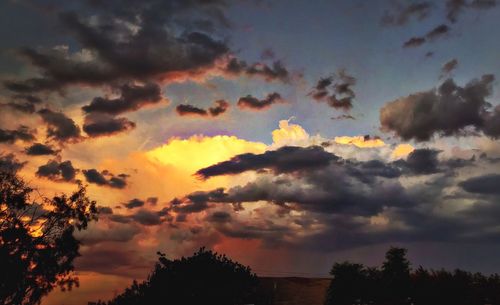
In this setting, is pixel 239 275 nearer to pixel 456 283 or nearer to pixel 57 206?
pixel 57 206

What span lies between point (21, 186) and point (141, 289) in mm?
15485

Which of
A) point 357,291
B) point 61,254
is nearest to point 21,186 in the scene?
point 61,254

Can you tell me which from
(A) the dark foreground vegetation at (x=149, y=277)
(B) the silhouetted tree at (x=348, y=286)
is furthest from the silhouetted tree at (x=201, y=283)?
(B) the silhouetted tree at (x=348, y=286)

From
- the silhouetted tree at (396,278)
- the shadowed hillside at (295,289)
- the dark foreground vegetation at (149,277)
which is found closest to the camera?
the dark foreground vegetation at (149,277)

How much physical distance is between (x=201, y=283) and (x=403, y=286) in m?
27.8

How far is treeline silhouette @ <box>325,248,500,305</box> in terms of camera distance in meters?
53.5

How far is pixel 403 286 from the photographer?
60.4 metres

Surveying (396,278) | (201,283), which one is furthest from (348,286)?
(201,283)

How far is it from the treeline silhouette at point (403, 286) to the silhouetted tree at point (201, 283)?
859 inches

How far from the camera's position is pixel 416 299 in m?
57.5

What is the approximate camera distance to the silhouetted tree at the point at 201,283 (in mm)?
44688

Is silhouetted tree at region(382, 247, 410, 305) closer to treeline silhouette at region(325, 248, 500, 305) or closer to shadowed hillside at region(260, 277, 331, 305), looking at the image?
treeline silhouette at region(325, 248, 500, 305)

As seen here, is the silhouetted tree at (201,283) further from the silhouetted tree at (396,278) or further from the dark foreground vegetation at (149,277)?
the silhouetted tree at (396,278)

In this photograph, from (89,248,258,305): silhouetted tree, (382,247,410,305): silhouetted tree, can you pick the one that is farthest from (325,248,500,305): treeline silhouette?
(89,248,258,305): silhouetted tree
